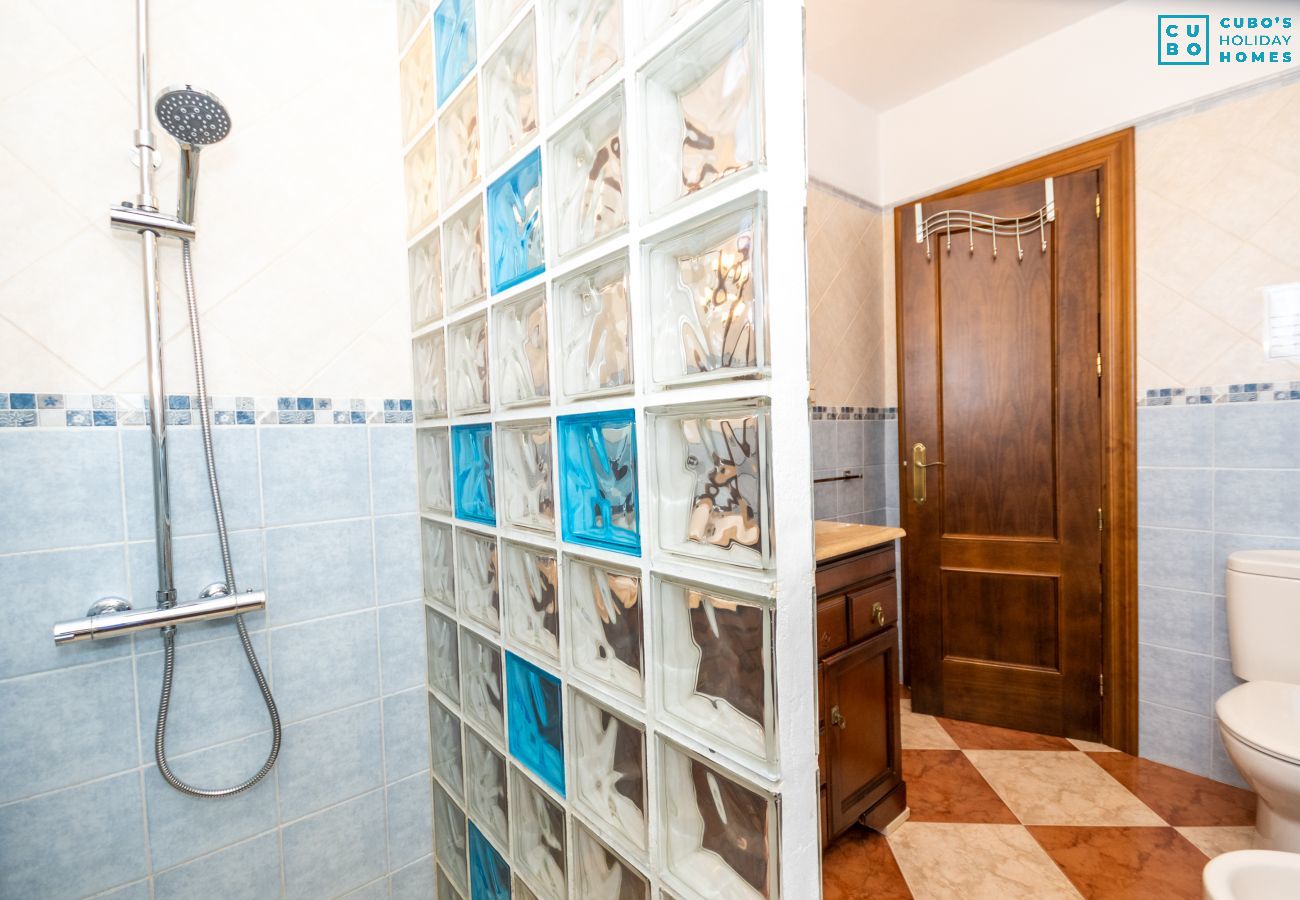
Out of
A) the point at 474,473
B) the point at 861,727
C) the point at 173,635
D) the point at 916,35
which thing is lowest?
the point at 861,727

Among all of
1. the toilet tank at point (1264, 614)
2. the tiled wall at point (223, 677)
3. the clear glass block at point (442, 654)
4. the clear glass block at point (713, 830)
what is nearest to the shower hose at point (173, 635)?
the tiled wall at point (223, 677)

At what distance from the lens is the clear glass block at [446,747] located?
4.20ft

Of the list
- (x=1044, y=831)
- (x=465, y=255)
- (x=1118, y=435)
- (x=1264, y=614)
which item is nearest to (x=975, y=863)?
(x=1044, y=831)

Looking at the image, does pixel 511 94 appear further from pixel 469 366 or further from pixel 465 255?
pixel 469 366

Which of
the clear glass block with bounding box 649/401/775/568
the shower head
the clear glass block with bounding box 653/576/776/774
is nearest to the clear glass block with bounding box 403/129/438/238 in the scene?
the shower head

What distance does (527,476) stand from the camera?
1.00 m

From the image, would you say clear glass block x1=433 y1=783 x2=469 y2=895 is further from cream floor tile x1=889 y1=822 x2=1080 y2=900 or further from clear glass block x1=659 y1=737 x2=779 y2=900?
cream floor tile x1=889 y1=822 x2=1080 y2=900

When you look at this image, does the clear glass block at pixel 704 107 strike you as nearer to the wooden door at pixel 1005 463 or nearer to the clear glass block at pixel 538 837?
the clear glass block at pixel 538 837

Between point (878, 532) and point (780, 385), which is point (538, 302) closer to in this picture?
point (780, 385)

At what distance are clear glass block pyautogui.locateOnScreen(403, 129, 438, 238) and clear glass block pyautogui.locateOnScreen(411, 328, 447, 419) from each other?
0.26m

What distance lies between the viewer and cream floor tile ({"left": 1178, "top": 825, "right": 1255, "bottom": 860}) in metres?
1.51

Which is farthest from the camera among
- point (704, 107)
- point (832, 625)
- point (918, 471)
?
point (918, 471)

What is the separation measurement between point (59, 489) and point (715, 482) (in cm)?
115

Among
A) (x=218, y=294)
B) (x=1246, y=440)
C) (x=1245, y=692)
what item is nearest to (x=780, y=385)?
(x=218, y=294)
